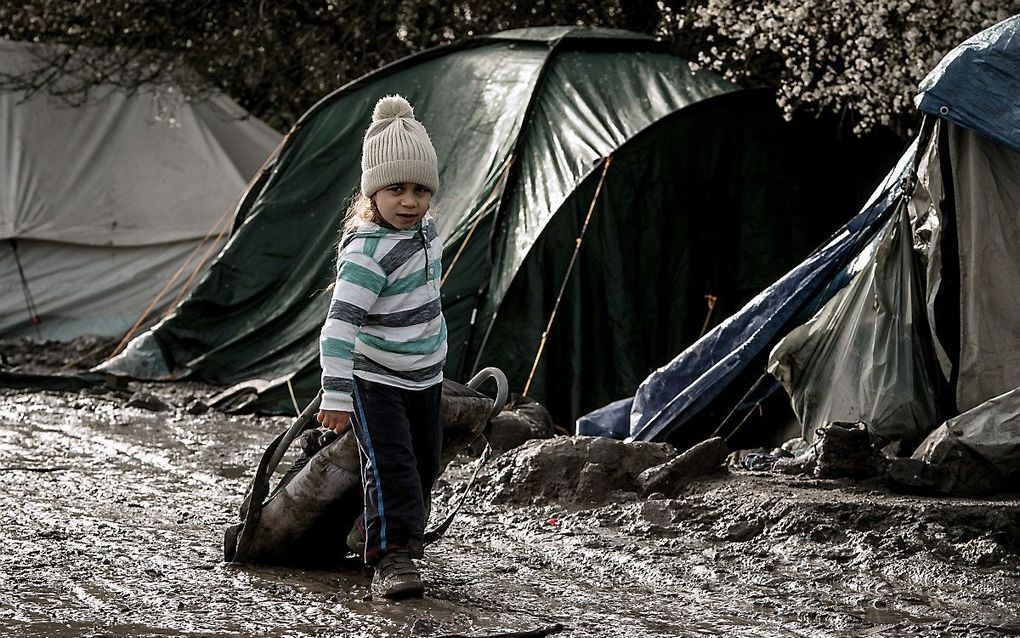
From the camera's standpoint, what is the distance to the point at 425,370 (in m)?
4.61

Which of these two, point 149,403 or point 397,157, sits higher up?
point 397,157

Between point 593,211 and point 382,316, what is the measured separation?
3731 millimetres

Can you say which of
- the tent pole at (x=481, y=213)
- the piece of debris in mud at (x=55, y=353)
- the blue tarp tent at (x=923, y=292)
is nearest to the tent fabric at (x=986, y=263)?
the blue tarp tent at (x=923, y=292)

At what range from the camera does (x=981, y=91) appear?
5.74 meters

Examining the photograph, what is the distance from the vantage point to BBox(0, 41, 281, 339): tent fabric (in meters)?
12.2

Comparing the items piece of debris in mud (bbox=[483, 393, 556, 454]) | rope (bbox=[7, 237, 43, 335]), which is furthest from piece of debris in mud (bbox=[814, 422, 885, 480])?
rope (bbox=[7, 237, 43, 335])

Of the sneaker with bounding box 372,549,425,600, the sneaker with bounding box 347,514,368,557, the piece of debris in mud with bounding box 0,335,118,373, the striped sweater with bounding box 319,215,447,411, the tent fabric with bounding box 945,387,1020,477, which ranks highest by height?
the striped sweater with bounding box 319,215,447,411

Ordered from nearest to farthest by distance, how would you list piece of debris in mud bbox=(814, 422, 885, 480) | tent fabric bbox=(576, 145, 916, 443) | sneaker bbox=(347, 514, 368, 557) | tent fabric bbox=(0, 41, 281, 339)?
1. sneaker bbox=(347, 514, 368, 557)
2. piece of debris in mud bbox=(814, 422, 885, 480)
3. tent fabric bbox=(576, 145, 916, 443)
4. tent fabric bbox=(0, 41, 281, 339)

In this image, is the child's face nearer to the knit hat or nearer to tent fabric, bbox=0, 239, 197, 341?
the knit hat

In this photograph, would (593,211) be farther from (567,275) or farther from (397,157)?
(397,157)

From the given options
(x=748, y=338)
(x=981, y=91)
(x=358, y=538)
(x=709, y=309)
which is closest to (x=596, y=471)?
(x=748, y=338)

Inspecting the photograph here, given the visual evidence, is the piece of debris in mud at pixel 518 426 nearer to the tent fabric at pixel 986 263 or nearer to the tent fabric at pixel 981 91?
the tent fabric at pixel 986 263

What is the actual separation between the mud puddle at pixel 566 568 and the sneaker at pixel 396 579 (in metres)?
0.05

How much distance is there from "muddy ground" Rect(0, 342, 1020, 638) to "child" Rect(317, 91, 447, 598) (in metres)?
0.26
